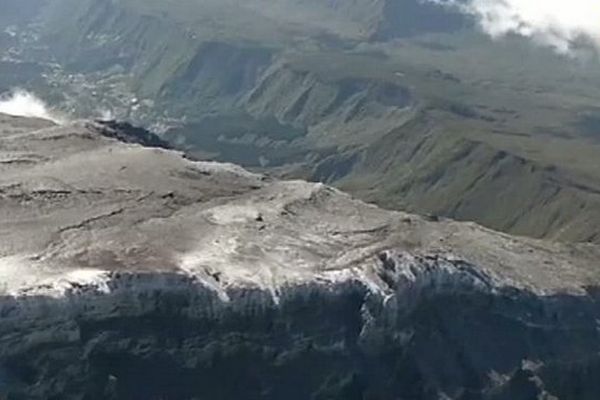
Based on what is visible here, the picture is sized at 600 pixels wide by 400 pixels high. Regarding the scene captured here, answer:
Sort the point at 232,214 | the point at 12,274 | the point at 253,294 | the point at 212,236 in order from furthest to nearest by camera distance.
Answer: the point at 232,214 → the point at 212,236 → the point at 253,294 → the point at 12,274

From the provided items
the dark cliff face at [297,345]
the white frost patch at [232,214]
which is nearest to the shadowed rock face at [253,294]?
the dark cliff face at [297,345]

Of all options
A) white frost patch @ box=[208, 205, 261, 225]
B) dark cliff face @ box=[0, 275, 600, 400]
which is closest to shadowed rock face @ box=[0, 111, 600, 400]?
dark cliff face @ box=[0, 275, 600, 400]

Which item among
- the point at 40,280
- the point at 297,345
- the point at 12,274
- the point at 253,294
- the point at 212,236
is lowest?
the point at 12,274

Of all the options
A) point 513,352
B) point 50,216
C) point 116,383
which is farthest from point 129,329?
point 513,352

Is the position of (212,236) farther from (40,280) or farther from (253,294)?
(40,280)

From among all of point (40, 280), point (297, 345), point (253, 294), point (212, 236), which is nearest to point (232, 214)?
point (212, 236)

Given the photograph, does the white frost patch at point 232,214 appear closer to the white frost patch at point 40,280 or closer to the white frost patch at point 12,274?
the white frost patch at point 40,280
